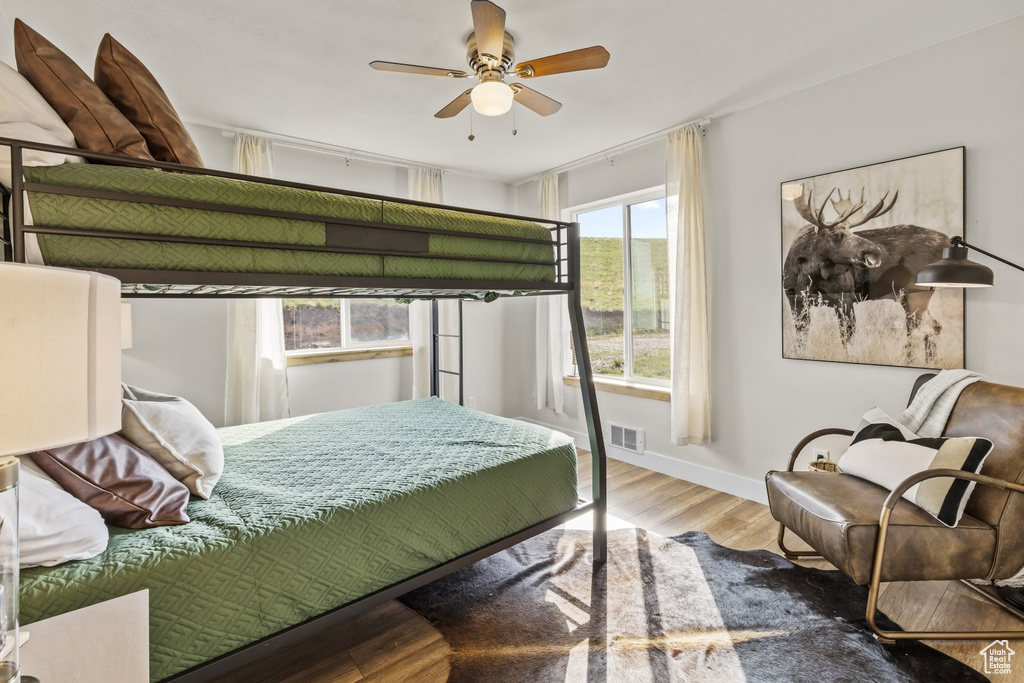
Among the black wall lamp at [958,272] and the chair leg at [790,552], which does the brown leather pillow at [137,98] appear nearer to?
the black wall lamp at [958,272]

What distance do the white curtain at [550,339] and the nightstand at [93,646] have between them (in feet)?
12.0

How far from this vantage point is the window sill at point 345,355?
3705mm

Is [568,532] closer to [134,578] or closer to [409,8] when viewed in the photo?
[134,578]

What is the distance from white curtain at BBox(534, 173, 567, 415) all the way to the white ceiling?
1.16 meters

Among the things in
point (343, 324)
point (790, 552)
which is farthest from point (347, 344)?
point (790, 552)

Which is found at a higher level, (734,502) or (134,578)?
(134,578)

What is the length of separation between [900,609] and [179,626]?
2641 millimetres

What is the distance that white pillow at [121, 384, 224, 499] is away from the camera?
1575mm

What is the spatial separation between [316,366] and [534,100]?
2603 millimetres

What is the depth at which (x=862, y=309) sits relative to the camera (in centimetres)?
268

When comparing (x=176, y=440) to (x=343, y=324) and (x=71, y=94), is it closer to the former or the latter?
(x=71, y=94)

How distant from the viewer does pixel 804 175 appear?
2.89 meters

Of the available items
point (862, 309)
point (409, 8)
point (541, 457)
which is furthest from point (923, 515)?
point (409, 8)

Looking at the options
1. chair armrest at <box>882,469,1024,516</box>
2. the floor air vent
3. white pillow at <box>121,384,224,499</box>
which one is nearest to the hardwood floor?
chair armrest at <box>882,469,1024,516</box>
